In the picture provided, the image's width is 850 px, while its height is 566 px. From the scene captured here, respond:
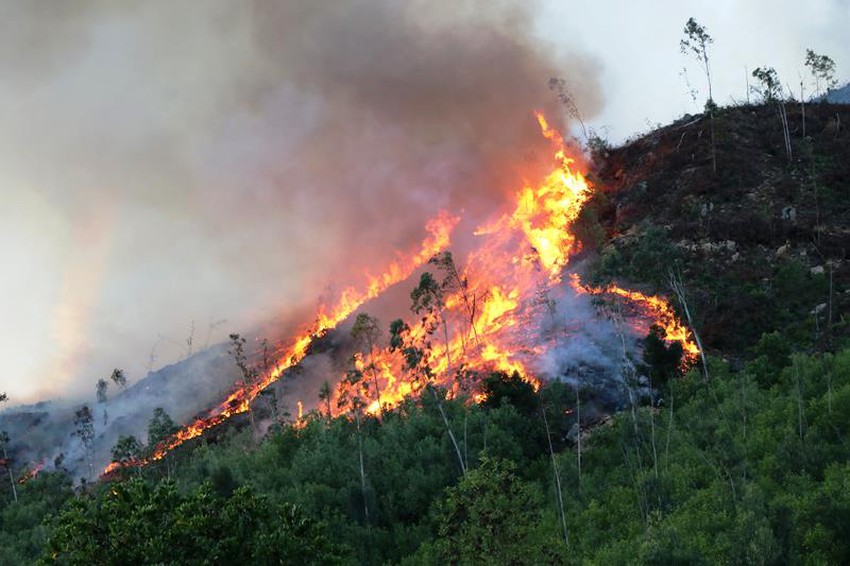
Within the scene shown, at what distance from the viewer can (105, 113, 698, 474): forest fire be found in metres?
76.8

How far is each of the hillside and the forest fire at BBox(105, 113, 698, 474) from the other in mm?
3371

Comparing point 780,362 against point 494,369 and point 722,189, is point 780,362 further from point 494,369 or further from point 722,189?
point 722,189

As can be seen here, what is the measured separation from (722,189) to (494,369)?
1761 inches

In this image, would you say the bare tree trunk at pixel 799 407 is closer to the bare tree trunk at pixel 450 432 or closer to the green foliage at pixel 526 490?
the green foliage at pixel 526 490

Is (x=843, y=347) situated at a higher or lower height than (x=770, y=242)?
lower

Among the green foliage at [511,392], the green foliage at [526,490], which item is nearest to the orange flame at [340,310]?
the green foliage at [526,490]

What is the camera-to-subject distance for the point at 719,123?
11450cm

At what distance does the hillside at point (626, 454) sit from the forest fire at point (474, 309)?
3371 mm

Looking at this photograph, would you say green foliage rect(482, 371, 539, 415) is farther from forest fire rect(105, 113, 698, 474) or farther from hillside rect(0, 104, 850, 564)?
forest fire rect(105, 113, 698, 474)

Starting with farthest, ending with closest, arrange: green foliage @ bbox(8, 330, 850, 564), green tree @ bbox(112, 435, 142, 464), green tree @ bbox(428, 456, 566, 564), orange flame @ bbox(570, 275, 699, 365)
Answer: green tree @ bbox(112, 435, 142, 464) → orange flame @ bbox(570, 275, 699, 365) → green tree @ bbox(428, 456, 566, 564) → green foliage @ bbox(8, 330, 850, 564)

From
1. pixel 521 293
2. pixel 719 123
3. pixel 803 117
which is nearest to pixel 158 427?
pixel 521 293

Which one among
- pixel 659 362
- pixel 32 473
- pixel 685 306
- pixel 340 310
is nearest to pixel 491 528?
pixel 659 362

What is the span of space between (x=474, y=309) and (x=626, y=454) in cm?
4036

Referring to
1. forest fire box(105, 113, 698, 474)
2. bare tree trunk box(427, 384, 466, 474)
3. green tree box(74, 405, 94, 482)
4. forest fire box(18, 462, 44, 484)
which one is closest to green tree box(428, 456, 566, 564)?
bare tree trunk box(427, 384, 466, 474)
